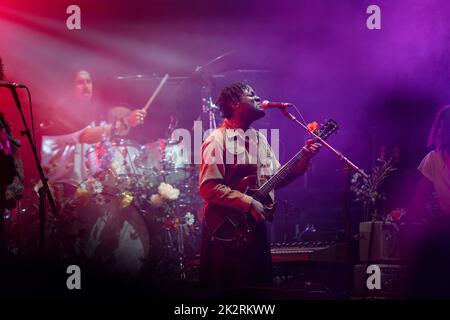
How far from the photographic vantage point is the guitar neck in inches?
189

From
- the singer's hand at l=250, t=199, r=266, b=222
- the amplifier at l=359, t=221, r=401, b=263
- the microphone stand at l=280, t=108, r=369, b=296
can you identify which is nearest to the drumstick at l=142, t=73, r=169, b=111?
the microphone stand at l=280, t=108, r=369, b=296

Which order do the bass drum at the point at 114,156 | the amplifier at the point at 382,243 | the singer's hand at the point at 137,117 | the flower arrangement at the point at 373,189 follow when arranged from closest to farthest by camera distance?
1. the amplifier at the point at 382,243
2. the flower arrangement at the point at 373,189
3. the bass drum at the point at 114,156
4. the singer's hand at the point at 137,117

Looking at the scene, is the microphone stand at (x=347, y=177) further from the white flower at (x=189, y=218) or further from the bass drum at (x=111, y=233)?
the bass drum at (x=111, y=233)

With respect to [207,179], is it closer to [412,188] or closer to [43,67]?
[412,188]

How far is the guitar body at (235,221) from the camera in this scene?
4676 millimetres

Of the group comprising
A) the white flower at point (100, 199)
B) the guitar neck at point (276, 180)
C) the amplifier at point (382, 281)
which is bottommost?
the amplifier at point (382, 281)

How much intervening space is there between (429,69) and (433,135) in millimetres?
1645

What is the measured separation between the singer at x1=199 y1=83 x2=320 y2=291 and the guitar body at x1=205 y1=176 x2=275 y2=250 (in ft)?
0.09

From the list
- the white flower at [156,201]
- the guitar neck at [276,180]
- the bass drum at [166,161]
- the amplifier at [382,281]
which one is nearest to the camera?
the guitar neck at [276,180]

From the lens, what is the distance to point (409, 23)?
7402 millimetres

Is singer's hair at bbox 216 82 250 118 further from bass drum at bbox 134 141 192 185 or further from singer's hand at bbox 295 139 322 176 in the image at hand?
bass drum at bbox 134 141 192 185

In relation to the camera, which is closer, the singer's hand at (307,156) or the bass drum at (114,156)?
the singer's hand at (307,156)

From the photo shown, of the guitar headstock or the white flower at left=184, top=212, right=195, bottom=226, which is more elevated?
the guitar headstock

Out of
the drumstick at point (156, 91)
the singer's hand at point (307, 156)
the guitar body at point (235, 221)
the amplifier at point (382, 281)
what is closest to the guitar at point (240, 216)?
the guitar body at point (235, 221)
